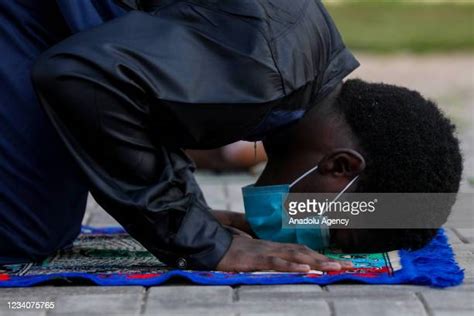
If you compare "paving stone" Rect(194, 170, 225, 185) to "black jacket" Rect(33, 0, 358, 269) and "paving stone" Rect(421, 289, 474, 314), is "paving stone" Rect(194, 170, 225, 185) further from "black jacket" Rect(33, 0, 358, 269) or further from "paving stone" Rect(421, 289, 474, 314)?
"paving stone" Rect(421, 289, 474, 314)

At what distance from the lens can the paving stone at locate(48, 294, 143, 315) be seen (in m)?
3.27

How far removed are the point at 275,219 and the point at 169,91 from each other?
80 cm

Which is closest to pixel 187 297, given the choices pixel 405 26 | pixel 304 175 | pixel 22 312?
pixel 22 312

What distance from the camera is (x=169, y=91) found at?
11.4 ft

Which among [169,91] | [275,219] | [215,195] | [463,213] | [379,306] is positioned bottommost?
[215,195]

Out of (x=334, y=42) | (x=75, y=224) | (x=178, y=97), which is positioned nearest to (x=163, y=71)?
(x=178, y=97)

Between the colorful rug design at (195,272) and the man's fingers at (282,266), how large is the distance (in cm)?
2

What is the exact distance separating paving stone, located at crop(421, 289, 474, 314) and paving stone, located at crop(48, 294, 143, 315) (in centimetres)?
89

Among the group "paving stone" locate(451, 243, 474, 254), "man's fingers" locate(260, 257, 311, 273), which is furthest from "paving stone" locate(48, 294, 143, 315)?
"paving stone" locate(451, 243, 474, 254)

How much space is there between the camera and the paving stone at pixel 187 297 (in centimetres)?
332

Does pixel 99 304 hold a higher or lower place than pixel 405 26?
higher

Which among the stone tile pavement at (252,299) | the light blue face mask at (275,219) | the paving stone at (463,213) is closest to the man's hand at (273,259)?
the stone tile pavement at (252,299)

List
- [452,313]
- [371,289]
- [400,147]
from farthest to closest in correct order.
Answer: [400,147]
[371,289]
[452,313]

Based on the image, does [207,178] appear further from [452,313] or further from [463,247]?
[452,313]
